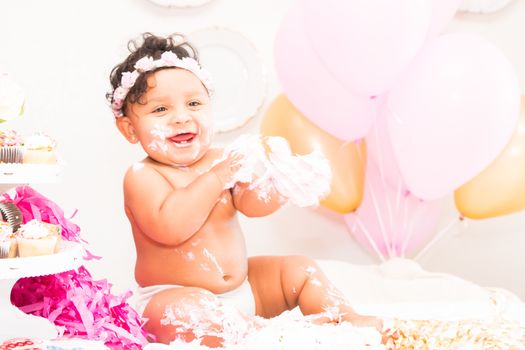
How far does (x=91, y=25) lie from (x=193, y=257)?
3.96 ft

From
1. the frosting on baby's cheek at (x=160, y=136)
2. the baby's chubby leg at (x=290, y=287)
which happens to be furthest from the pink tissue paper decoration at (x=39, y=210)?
the baby's chubby leg at (x=290, y=287)

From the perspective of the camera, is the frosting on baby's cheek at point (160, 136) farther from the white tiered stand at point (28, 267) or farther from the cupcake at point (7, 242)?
the cupcake at point (7, 242)

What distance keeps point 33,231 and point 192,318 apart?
31cm

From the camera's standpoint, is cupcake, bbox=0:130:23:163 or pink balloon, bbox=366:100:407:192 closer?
cupcake, bbox=0:130:23:163

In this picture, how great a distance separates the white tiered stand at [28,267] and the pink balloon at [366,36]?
0.93 metres

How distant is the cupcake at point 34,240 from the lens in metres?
1.03

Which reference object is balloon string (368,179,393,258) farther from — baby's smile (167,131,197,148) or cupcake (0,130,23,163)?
cupcake (0,130,23,163)

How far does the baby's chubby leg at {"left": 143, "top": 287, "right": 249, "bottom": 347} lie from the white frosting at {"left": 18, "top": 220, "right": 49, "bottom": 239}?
281 millimetres

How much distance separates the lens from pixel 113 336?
1.08m

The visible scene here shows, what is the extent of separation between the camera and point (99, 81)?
2273 millimetres

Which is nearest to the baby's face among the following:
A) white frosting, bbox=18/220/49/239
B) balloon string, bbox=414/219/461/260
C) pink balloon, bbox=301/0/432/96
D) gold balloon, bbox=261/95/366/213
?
white frosting, bbox=18/220/49/239

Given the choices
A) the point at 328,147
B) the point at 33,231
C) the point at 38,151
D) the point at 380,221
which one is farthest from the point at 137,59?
the point at 380,221

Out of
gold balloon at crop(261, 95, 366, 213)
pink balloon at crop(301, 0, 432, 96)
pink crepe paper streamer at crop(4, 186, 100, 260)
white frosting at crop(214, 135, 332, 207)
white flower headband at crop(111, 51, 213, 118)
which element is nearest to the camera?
pink crepe paper streamer at crop(4, 186, 100, 260)

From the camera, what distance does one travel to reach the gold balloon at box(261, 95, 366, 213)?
2.04m
